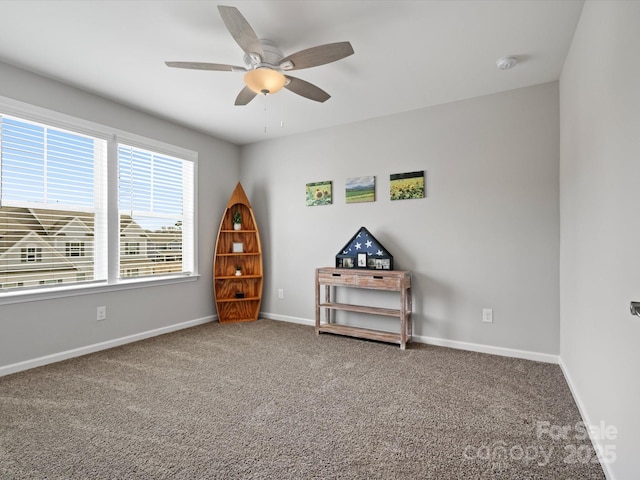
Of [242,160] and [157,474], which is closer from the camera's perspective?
[157,474]

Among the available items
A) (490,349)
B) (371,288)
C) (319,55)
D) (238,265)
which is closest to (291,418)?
(371,288)

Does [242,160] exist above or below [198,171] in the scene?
above

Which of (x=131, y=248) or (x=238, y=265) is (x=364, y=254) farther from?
(x=131, y=248)

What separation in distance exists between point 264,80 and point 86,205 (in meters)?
2.19

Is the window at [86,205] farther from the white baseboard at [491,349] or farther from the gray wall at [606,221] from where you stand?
the gray wall at [606,221]

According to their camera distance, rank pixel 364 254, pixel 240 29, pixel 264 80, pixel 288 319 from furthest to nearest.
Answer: pixel 288 319 < pixel 364 254 < pixel 264 80 < pixel 240 29

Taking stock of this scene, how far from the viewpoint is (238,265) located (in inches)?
176

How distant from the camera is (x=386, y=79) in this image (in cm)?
279

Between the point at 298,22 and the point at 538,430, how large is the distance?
112 inches

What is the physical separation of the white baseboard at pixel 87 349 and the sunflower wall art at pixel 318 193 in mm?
2131

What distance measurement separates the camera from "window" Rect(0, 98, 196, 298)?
2.63m

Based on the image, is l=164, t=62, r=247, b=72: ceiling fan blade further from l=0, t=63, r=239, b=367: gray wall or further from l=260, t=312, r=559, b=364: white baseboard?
l=260, t=312, r=559, b=364: white baseboard

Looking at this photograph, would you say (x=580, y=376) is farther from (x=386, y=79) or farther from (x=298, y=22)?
(x=298, y=22)

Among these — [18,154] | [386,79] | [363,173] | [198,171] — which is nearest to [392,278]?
[363,173]
